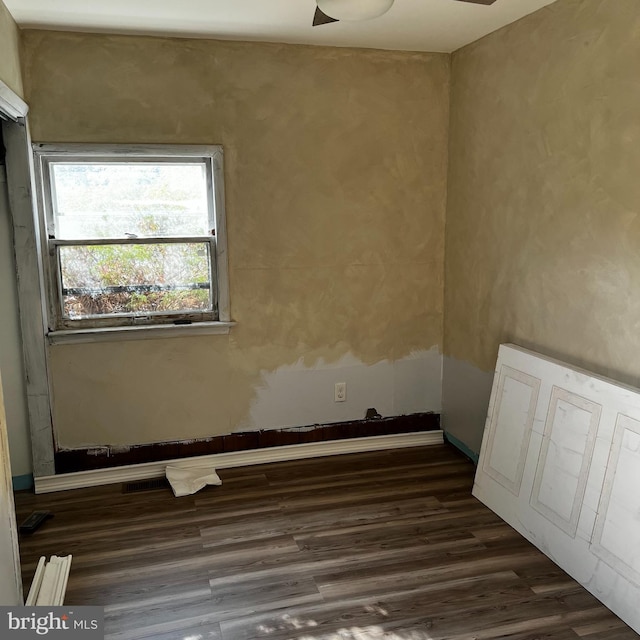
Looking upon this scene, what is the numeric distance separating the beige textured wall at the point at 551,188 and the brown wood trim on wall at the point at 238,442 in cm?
60

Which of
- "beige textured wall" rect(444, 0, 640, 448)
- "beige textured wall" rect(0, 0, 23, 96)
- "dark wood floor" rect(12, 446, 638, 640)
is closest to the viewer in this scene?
"dark wood floor" rect(12, 446, 638, 640)

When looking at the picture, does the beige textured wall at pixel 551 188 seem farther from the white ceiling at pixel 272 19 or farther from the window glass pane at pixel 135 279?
the window glass pane at pixel 135 279

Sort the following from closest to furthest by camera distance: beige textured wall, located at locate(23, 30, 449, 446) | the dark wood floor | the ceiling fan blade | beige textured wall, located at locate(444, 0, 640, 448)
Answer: the dark wood floor, beige textured wall, located at locate(444, 0, 640, 448), the ceiling fan blade, beige textured wall, located at locate(23, 30, 449, 446)

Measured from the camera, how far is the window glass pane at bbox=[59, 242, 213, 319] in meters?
3.26

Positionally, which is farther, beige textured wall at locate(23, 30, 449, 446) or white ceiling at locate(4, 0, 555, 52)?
beige textured wall at locate(23, 30, 449, 446)

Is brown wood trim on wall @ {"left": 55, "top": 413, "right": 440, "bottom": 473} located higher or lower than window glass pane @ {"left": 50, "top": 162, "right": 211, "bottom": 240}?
lower

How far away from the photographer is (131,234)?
3.29m

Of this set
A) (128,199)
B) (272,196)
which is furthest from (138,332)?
(272,196)

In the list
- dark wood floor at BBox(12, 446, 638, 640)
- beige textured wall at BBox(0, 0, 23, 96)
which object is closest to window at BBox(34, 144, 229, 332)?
beige textured wall at BBox(0, 0, 23, 96)

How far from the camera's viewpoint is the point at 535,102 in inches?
112

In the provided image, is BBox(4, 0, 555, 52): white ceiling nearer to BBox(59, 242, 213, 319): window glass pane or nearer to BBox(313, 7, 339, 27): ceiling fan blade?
BBox(313, 7, 339, 27): ceiling fan blade

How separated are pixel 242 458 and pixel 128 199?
1.68 m

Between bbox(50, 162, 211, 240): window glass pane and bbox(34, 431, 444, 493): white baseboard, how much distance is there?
1.35m

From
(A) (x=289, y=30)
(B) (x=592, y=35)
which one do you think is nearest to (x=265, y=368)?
(A) (x=289, y=30)
